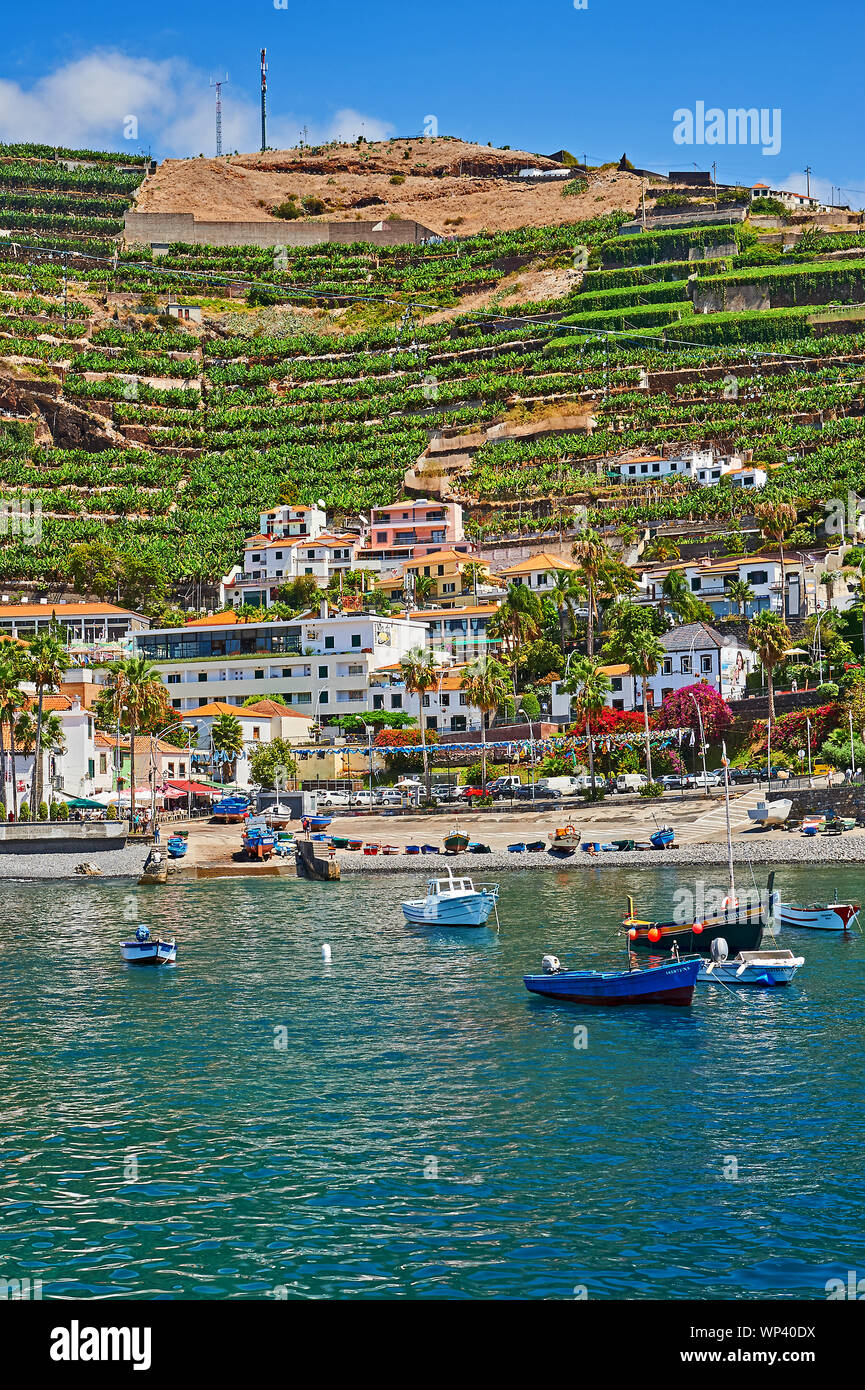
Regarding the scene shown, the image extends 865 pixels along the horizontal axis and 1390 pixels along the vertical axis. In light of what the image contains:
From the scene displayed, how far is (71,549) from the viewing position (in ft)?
522

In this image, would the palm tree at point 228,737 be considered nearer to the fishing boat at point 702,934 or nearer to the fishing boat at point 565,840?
the fishing boat at point 565,840

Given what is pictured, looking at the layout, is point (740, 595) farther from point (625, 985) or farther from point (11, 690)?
point (625, 985)

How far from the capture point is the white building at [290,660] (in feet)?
400

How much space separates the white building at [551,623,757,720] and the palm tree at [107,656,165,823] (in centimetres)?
3006

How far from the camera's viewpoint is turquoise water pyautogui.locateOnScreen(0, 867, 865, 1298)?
2258 cm

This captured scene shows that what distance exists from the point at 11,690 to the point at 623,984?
56068 mm

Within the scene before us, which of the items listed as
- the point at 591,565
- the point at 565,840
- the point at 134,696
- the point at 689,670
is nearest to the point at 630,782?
the point at 565,840

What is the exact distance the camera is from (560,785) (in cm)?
9406

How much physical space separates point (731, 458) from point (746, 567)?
43.1m

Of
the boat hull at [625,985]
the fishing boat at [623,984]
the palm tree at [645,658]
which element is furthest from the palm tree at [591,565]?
the boat hull at [625,985]

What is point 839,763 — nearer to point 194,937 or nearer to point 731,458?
point 194,937

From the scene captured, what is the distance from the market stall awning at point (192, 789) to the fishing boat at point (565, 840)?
1156 inches
